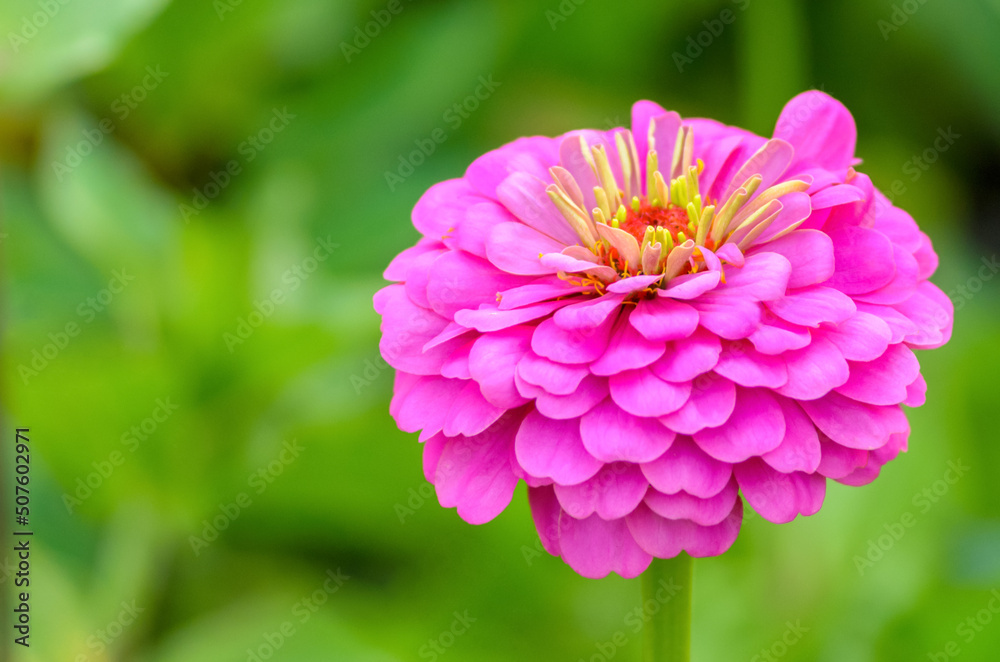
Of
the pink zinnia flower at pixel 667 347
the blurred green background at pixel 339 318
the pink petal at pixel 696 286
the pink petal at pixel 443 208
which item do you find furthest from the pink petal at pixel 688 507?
the blurred green background at pixel 339 318

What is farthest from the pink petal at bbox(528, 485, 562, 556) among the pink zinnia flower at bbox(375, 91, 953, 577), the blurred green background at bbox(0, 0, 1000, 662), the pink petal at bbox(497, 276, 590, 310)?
the blurred green background at bbox(0, 0, 1000, 662)

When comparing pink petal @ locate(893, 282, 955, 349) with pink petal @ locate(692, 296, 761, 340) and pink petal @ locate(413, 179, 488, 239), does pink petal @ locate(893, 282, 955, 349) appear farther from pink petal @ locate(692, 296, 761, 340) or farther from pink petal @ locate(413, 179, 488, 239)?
pink petal @ locate(413, 179, 488, 239)

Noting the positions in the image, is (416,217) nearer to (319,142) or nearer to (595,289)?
(595,289)

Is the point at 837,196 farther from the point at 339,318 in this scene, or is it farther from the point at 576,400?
the point at 339,318

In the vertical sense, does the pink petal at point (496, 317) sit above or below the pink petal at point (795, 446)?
below

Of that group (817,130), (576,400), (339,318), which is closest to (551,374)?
(576,400)

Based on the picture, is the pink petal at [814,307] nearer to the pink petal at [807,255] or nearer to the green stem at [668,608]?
the pink petal at [807,255]
